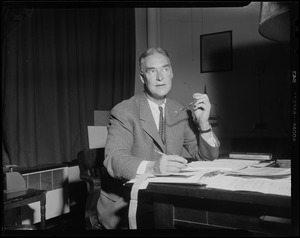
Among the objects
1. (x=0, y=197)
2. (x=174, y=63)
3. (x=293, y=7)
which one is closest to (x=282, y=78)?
(x=174, y=63)

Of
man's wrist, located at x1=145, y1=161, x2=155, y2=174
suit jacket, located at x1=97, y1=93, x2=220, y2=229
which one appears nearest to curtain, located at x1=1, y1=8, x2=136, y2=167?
suit jacket, located at x1=97, y1=93, x2=220, y2=229

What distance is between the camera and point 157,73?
1.38 m

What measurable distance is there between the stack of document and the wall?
74.9 inches

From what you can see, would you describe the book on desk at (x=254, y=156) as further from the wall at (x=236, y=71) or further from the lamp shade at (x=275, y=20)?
the wall at (x=236, y=71)

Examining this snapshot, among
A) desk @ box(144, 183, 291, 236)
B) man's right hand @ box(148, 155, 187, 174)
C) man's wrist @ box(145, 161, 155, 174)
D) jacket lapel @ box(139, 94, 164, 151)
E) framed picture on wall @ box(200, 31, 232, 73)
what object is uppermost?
framed picture on wall @ box(200, 31, 232, 73)

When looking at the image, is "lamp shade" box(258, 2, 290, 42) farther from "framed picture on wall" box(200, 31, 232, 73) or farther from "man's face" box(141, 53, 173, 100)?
"framed picture on wall" box(200, 31, 232, 73)

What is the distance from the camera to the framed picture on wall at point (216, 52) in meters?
2.88

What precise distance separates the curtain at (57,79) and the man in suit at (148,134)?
75cm

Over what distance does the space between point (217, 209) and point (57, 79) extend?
173 cm

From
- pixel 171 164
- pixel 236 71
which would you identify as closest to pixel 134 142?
pixel 171 164

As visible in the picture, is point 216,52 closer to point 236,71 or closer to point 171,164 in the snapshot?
point 236,71

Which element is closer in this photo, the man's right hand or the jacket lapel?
the man's right hand

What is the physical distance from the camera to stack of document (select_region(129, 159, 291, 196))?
2.16 ft

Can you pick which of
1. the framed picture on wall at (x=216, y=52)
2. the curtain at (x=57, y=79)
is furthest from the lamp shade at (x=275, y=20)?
the framed picture on wall at (x=216, y=52)
